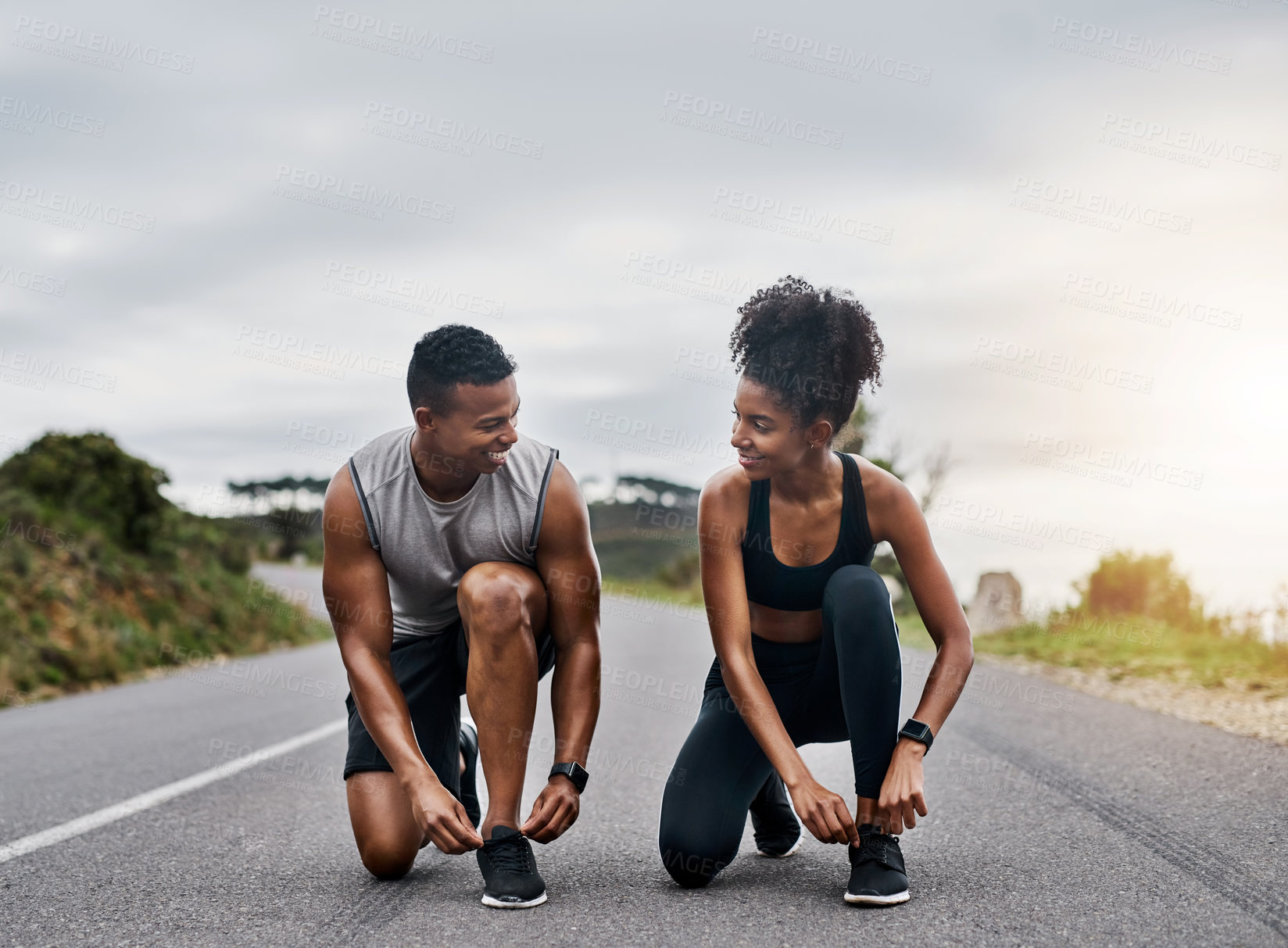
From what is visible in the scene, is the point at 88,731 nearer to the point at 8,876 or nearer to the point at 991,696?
the point at 8,876

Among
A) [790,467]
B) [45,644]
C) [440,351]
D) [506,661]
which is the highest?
[440,351]

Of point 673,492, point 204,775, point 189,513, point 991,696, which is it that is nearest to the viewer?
point 204,775

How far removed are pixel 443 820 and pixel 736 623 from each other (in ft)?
3.16

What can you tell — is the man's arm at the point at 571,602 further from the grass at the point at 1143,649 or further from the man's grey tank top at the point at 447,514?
the grass at the point at 1143,649

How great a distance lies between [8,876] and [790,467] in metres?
2.58

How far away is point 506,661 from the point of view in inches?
127

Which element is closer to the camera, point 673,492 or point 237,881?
point 237,881

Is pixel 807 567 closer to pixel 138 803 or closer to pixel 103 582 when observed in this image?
pixel 138 803

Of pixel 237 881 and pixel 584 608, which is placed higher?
pixel 584 608

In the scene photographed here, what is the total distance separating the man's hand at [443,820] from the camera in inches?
117

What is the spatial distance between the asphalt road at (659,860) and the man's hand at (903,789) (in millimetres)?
214

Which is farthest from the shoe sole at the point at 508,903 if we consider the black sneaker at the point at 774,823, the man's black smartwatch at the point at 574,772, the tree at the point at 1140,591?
the tree at the point at 1140,591

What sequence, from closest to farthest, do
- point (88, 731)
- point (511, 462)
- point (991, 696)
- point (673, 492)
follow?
point (511, 462)
point (88, 731)
point (991, 696)
point (673, 492)

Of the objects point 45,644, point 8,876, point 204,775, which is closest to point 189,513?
point 45,644
